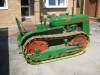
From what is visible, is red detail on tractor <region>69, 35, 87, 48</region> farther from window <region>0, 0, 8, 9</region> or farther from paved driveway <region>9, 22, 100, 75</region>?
window <region>0, 0, 8, 9</region>

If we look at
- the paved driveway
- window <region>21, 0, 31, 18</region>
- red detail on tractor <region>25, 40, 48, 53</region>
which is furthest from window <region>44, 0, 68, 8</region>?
red detail on tractor <region>25, 40, 48, 53</region>

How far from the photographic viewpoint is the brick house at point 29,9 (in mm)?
14266

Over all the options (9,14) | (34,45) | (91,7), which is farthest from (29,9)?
(34,45)

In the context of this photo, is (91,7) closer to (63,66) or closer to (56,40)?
(56,40)

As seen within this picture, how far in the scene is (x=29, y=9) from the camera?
15.9 m

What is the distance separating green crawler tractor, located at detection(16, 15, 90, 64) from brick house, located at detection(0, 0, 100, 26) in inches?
225

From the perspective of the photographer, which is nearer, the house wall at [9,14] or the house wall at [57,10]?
the house wall at [9,14]

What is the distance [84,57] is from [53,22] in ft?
6.39

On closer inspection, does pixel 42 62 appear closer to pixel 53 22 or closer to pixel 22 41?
pixel 22 41

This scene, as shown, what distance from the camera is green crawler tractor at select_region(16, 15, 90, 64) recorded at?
7.91 meters

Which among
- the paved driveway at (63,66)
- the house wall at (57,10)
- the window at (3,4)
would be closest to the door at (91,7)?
the house wall at (57,10)

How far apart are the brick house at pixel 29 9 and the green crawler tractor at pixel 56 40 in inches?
225

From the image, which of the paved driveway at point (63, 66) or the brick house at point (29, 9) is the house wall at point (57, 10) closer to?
the brick house at point (29, 9)

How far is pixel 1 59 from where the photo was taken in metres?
8.05
